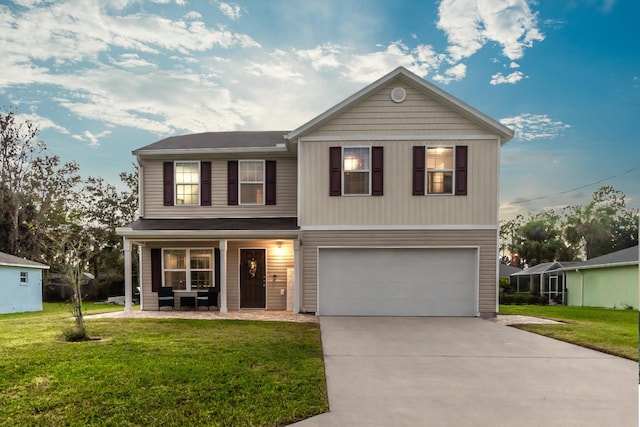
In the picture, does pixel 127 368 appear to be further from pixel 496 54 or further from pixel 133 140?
pixel 133 140

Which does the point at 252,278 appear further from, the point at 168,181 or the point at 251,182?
the point at 168,181

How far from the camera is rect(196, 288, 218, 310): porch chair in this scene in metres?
11.9

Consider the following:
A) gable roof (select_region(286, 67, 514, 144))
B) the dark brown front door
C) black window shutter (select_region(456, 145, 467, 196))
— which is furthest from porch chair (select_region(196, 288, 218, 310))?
black window shutter (select_region(456, 145, 467, 196))

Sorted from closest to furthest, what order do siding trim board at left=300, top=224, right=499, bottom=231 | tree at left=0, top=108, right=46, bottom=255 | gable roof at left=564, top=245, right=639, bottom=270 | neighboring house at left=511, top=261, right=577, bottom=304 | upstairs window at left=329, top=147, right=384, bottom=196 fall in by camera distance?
1. siding trim board at left=300, top=224, right=499, bottom=231
2. upstairs window at left=329, top=147, right=384, bottom=196
3. gable roof at left=564, top=245, right=639, bottom=270
4. tree at left=0, top=108, right=46, bottom=255
5. neighboring house at left=511, top=261, right=577, bottom=304

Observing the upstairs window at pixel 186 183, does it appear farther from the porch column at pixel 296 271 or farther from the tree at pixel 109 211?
the tree at pixel 109 211

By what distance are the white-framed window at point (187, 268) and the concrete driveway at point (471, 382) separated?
5499 mm

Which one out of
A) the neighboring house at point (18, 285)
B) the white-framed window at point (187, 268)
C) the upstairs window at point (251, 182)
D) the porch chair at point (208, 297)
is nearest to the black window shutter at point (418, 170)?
the upstairs window at point (251, 182)

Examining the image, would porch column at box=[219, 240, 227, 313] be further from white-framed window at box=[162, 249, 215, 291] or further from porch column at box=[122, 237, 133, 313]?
porch column at box=[122, 237, 133, 313]

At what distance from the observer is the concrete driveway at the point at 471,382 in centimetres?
395

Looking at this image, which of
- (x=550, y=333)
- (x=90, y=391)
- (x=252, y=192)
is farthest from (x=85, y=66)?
(x=550, y=333)

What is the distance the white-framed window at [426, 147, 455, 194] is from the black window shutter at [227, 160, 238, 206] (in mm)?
5846

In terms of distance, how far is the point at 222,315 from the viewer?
1077 centimetres

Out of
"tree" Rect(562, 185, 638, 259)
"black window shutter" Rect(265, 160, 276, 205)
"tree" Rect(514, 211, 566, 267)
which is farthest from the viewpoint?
"tree" Rect(514, 211, 566, 267)

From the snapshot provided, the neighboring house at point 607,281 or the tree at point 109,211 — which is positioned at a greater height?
the tree at point 109,211
